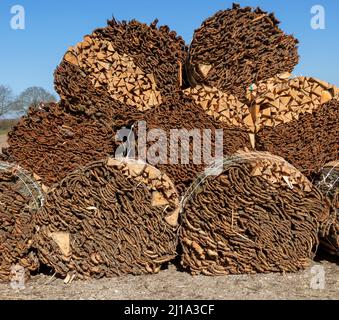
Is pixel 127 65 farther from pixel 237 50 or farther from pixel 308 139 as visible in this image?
pixel 308 139

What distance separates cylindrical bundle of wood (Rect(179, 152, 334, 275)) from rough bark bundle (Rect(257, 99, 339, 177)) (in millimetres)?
458

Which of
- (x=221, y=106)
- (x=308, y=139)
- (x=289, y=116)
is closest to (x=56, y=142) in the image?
(x=221, y=106)

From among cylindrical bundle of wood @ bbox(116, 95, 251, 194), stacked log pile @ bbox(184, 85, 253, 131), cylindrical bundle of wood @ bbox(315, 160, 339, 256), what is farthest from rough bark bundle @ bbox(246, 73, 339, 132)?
cylindrical bundle of wood @ bbox(315, 160, 339, 256)

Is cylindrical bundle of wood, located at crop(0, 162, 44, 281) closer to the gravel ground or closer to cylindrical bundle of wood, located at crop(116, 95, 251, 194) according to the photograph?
the gravel ground

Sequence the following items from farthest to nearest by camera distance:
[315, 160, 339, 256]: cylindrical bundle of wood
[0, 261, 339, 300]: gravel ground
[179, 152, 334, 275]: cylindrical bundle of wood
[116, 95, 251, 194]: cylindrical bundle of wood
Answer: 1. [116, 95, 251, 194]: cylindrical bundle of wood
2. [315, 160, 339, 256]: cylindrical bundle of wood
3. [179, 152, 334, 275]: cylindrical bundle of wood
4. [0, 261, 339, 300]: gravel ground

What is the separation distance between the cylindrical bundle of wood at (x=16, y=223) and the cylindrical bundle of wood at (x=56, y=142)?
15.6 inches

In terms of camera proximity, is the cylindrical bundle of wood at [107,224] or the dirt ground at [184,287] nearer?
the dirt ground at [184,287]

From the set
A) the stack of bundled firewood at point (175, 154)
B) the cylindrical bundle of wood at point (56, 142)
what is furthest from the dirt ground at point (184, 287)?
the cylindrical bundle of wood at point (56, 142)

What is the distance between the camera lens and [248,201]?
13.0ft

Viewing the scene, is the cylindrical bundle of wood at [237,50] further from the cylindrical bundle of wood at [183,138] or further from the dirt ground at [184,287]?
the dirt ground at [184,287]

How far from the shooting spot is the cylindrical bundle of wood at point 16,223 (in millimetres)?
4027

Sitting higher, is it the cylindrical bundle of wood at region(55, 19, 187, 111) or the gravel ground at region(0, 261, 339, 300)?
the cylindrical bundle of wood at region(55, 19, 187, 111)

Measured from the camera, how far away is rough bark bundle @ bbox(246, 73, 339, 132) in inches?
177

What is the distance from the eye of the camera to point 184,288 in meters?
3.78
